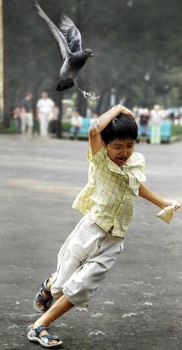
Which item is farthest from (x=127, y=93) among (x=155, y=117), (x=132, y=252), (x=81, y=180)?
(x=132, y=252)

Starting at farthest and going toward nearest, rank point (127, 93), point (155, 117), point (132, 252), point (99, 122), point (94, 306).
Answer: point (127, 93), point (155, 117), point (132, 252), point (94, 306), point (99, 122)

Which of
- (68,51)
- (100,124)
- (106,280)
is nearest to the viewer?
(68,51)

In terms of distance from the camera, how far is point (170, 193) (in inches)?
466

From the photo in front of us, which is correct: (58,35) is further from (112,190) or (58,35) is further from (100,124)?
(112,190)

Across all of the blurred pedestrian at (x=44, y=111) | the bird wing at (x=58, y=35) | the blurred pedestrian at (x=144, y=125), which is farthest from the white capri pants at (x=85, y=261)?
the blurred pedestrian at (x=144, y=125)

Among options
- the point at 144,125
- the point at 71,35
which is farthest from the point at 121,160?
the point at 144,125

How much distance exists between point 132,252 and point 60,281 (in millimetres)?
2781

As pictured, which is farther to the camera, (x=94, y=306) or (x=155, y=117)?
(x=155, y=117)

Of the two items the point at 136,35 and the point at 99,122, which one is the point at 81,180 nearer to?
the point at 99,122

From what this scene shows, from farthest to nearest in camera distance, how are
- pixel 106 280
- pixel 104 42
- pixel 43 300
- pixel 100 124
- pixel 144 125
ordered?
pixel 104 42, pixel 144 125, pixel 106 280, pixel 43 300, pixel 100 124

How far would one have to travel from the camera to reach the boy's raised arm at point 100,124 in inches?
162

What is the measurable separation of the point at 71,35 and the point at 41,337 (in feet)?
5.55

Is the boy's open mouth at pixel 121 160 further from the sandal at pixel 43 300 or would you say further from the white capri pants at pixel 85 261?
the sandal at pixel 43 300

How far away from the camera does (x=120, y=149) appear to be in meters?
4.20
